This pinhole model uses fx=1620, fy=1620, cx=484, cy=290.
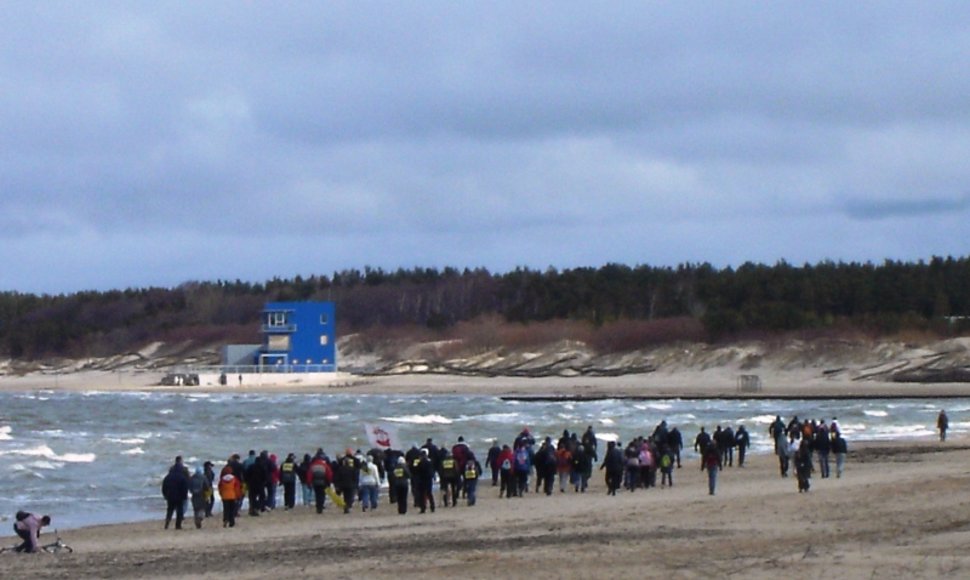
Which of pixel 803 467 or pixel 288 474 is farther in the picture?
pixel 288 474

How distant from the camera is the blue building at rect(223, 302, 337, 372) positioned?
120125mm

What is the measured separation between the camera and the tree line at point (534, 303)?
127562mm

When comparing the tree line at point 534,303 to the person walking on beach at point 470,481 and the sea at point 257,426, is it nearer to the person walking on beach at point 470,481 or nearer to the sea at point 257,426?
the sea at point 257,426

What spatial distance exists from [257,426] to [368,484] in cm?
3577

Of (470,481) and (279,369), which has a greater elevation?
(279,369)

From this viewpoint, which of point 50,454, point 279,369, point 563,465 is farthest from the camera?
point 279,369

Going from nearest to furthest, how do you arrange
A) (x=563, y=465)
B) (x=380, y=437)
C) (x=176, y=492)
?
(x=176, y=492) < (x=380, y=437) < (x=563, y=465)

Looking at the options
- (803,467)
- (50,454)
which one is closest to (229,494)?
(803,467)

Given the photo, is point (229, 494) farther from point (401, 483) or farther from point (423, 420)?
point (423, 420)

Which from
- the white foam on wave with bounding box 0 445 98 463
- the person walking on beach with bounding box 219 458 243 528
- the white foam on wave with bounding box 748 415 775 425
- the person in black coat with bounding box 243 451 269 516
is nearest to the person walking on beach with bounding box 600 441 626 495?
the person in black coat with bounding box 243 451 269 516

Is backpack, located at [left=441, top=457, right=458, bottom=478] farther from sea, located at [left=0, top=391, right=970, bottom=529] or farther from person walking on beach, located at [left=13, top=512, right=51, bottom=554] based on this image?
person walking on beach, located at [left=13, top=512, right=51, bottom=554]

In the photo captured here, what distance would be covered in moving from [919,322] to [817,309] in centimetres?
1201

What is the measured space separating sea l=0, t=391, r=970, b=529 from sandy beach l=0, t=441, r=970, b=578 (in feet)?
20.0

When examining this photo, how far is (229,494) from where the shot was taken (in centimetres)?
2730
